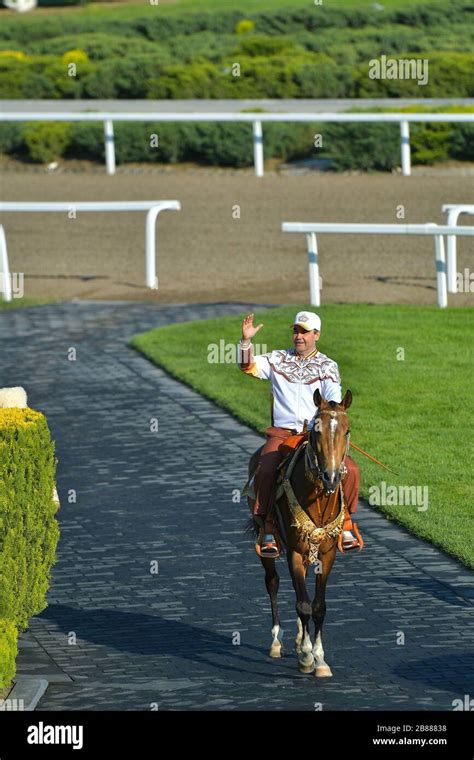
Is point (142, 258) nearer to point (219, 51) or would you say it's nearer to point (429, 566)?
point (429, 566)

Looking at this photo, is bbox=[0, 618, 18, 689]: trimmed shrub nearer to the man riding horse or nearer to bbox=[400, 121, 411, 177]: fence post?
the man riding horse

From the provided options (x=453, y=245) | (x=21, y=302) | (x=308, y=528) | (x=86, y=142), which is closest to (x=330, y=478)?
(x=308, y=528)

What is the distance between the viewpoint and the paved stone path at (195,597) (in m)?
9.48

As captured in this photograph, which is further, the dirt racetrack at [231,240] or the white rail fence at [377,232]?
the dirt racetrack at [231,240]

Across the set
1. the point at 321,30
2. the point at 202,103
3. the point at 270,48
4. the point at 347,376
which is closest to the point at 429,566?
the point at 347,376

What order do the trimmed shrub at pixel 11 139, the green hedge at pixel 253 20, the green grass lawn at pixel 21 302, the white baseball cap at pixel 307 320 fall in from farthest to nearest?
the green hedge at pixel 253 20 → the trimmed shrub at pixel 11 139 → the green grass lawn at pixel 21 302 → the white baseball cap at pixel 307 320

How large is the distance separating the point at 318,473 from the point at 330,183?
856 inches

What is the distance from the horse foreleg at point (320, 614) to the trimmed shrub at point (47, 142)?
26.1 metres

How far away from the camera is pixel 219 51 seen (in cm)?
5522

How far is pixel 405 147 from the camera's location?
30219 mm

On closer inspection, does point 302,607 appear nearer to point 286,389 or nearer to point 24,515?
point 286,389

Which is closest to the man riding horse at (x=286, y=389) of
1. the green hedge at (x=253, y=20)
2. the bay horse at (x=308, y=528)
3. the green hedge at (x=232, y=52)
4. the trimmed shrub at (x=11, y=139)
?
the bay horse at (x=308, y=528)

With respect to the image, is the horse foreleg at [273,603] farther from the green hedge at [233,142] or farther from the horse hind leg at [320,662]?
the green hedge at [233,142]

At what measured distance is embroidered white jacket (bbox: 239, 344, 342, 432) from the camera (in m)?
10.1
